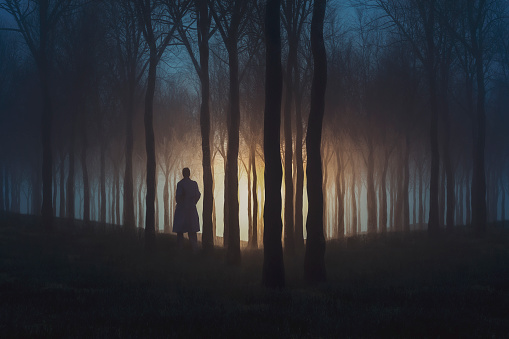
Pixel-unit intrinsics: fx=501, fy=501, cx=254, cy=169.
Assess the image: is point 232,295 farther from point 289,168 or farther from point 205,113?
point 289,168

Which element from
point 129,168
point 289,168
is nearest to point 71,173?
point 129,168

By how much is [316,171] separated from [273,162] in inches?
51.5

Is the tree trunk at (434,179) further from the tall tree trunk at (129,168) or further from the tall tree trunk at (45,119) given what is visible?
the tall tree trunk at (45,119)

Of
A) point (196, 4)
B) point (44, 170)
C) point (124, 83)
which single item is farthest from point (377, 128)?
point (44, 170)

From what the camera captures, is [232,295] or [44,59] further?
[44,59]

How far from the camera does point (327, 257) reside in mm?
16156

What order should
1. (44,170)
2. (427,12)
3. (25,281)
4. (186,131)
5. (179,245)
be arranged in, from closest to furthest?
(25,281), (179,245), (44,170), (427,12), (186,131)

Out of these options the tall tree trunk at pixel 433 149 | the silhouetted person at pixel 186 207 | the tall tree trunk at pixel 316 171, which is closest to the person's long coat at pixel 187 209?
the silhouetted person at pixel 186 207

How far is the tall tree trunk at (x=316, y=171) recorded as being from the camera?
36.2ft

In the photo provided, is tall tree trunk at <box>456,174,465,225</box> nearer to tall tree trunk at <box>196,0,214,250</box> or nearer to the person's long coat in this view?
tall tree trunk at <box>196,0,214,250</box>

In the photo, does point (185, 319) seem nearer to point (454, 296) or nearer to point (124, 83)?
point (454, 296)

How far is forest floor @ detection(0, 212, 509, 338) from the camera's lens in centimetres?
620

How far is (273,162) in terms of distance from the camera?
1029 cm

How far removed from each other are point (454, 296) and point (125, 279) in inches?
258
